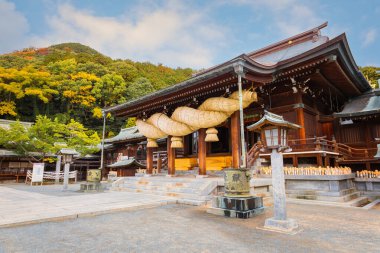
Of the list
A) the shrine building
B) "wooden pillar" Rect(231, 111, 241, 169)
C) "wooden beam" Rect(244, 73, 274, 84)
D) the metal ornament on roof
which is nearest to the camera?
the metal ornament on roof

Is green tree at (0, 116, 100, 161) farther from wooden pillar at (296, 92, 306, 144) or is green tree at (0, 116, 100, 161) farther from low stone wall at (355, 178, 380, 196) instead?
low stone wall at (355, 178, 380, 196)

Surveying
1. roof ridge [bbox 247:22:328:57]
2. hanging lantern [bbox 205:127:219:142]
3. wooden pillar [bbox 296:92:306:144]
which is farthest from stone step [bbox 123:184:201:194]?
roof ridge [bbox 247:22:328:57]

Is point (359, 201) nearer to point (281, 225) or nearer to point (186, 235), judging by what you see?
point (281, 225)

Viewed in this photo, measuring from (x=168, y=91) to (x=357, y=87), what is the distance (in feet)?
35.6

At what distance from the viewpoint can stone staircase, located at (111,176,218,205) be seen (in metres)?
8.12

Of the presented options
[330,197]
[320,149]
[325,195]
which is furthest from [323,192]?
[320,149]

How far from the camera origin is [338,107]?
14820 millimetres

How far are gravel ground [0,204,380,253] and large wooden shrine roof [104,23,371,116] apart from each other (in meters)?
4.88

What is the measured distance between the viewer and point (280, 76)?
10797mm

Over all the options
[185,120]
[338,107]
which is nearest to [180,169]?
[185,120]

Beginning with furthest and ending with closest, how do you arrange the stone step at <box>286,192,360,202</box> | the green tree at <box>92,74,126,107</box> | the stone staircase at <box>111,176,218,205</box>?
1. the green tree at <box>92,74,126,107</box>
2. the stone step at <box>286,192,360,202</box>
3. the stone staircase at <box>111,176,218,205</box>

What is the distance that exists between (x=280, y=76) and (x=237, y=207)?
23.6 feet

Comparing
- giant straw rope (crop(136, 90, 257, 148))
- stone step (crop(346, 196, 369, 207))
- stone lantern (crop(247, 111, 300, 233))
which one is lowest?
stone step (crop(346, 196, 369, 207))

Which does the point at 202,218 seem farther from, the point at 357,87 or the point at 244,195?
the point at 357,87
